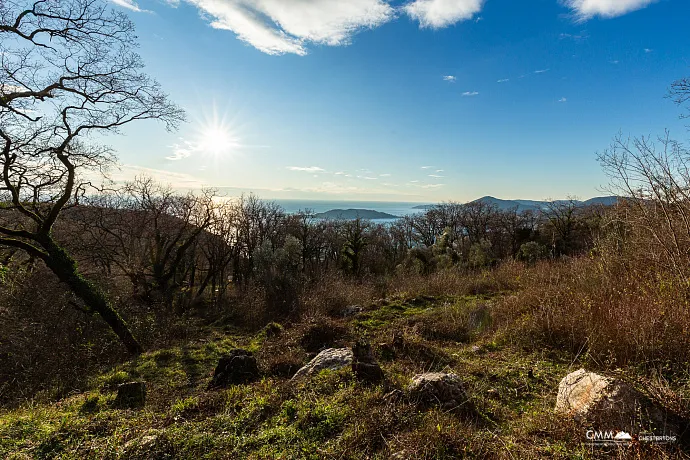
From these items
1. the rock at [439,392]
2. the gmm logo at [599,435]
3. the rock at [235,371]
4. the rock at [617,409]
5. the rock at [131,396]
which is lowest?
the rock at [131,396]

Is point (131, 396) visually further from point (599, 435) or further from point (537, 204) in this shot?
point (537, 204)

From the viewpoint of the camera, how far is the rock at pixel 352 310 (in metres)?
10.6

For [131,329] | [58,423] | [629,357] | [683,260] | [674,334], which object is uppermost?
[683,260]

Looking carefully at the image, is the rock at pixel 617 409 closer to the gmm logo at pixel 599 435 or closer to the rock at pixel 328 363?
the gmm logo at pixel 599 435

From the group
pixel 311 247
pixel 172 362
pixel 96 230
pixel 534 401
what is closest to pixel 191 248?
pixel 96 230

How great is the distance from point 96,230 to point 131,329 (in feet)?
27.6

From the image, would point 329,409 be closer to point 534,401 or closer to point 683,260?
point 534,401

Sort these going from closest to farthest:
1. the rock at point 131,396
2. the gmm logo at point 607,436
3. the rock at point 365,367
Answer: the gmm logo at point 607,436, the rock at point 365,367, the rock at point 131,396

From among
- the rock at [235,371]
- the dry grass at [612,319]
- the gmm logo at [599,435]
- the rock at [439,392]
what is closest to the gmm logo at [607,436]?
the gmm logo at [599,435]

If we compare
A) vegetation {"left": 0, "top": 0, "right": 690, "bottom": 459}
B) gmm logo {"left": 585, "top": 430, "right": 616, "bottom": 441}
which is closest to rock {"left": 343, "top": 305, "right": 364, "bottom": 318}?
vegetation {"left": 0, "top": 0, "right": 690, "bottom": 459}

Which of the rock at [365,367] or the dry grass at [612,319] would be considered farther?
the rock at [365,367]

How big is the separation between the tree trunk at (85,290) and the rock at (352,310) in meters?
6.63

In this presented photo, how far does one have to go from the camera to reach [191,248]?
21875 millimetres

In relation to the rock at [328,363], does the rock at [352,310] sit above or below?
below
